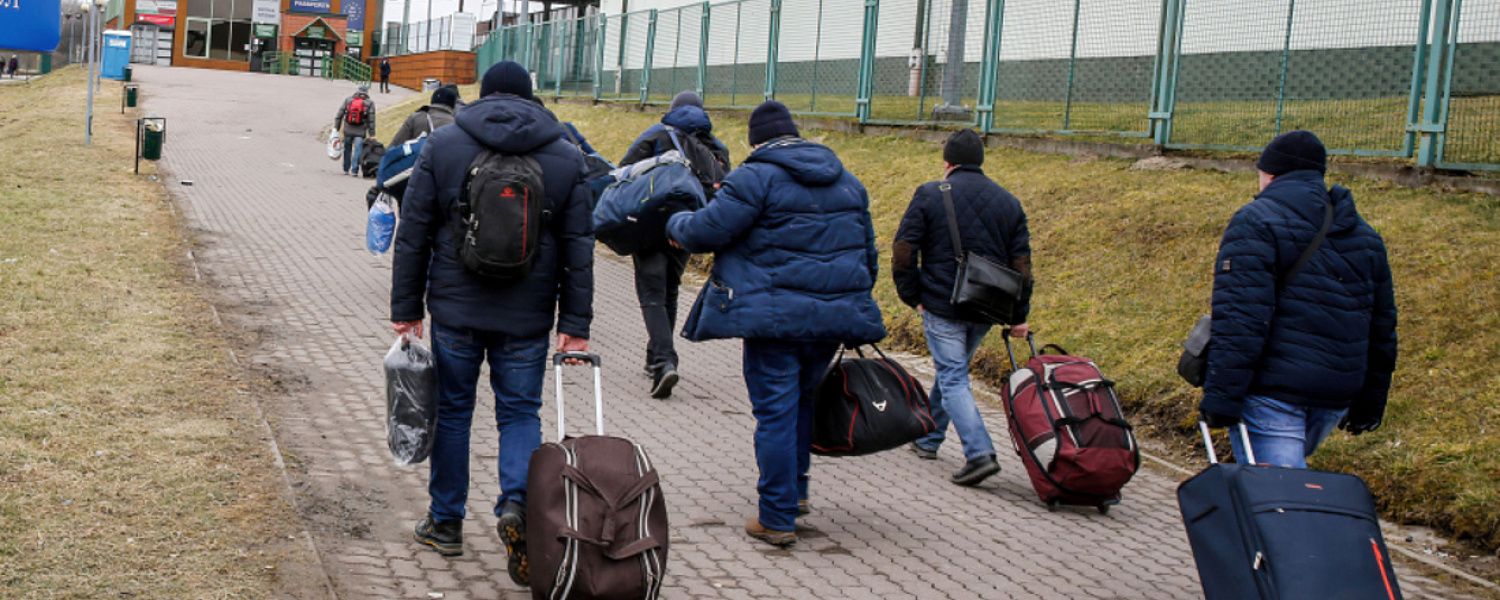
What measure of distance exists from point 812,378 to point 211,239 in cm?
1063

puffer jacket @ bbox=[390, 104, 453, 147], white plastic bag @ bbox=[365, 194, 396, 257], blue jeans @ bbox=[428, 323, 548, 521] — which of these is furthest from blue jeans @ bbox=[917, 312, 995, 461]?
puffer jacket @ bbox=[390, 104, 453, 147]

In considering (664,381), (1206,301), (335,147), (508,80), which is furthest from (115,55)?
(508,80)

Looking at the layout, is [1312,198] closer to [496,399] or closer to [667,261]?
[496,399]

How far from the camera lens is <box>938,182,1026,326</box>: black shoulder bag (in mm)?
6328

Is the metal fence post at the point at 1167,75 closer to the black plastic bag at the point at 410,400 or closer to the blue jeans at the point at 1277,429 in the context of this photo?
the blue jeans at the point at 1277,429

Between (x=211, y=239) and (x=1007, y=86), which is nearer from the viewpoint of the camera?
(x=211, y=239)

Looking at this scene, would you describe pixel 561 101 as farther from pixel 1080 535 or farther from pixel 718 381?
pixel 1080 535

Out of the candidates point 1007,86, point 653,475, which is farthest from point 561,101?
point 653,475

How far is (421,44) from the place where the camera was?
183 feet

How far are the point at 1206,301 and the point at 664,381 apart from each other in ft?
12.2

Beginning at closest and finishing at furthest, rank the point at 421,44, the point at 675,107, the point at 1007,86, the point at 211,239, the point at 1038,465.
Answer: the point at 1038,465
the point at 675,107
the point at 211,239
the point at 1007,86
the point at 421,44

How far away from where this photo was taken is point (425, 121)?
997cm

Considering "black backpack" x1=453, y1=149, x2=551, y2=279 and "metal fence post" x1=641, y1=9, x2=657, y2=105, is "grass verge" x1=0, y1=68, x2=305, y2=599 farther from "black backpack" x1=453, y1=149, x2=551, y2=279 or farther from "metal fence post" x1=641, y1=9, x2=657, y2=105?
"metal fence post" x1=641, y1=9, x2=657, y2=105

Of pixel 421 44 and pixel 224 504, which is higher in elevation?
pixel 421 44
